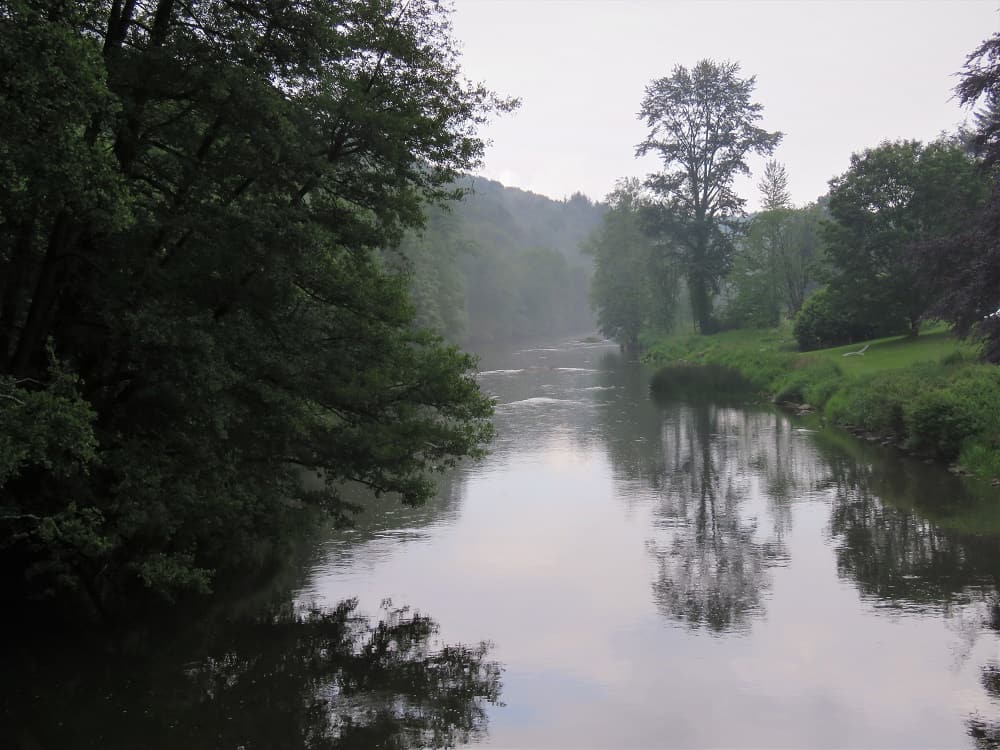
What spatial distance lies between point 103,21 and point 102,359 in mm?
4547

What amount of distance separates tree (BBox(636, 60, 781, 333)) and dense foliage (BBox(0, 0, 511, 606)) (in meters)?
43.6

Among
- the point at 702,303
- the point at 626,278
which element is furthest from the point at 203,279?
the point at 626,278

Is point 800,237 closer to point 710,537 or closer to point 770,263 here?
point 770,263

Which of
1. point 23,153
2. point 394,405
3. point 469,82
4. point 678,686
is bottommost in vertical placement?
point 678,686

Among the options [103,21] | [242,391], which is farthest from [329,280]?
[103,21]

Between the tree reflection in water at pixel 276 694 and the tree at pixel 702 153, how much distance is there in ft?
153

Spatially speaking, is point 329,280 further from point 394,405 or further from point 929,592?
point 929,592

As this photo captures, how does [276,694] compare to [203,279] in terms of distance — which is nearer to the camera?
[276,694]

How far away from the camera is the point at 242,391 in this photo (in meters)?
11.8

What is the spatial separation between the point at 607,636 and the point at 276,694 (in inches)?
172

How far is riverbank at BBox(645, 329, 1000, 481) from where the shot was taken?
67.6 ft

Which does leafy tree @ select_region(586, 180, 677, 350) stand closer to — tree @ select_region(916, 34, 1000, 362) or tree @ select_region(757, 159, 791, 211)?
tree @ select_region(757, 159, 791, 211)

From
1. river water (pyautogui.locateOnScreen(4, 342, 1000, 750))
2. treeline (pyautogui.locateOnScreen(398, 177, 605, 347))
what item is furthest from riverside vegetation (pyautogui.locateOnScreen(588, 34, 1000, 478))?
treeline (pyautogui.locateOnScreen(398, 177, 605, 347))

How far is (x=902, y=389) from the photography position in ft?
78.9
